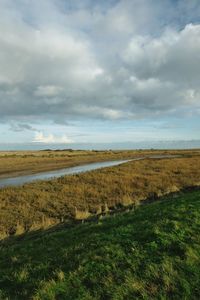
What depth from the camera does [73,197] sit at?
935 inches

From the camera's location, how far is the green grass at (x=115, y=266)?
6492mm

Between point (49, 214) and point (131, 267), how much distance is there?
12.8 meters

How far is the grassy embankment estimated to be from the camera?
18031 millimetres

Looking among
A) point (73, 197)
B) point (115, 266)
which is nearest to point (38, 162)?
point (73, 197)

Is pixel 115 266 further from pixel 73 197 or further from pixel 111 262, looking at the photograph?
pixel 73 197

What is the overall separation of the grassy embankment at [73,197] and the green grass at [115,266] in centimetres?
716

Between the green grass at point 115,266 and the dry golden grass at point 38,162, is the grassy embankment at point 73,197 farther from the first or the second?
the dry golden grass at point 38,162

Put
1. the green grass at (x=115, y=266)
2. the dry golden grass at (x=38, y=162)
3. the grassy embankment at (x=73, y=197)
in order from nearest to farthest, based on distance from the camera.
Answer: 1. the green grass at (x=115, y=266)
2. the grassy embankment at (x=73, y=197)
3. the dry golden grass at (x=38, y=162)

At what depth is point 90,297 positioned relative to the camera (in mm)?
6293

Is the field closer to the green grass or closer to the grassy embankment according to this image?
the green grass

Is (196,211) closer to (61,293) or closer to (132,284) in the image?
Result: (132,284)

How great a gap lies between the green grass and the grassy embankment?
7.16m

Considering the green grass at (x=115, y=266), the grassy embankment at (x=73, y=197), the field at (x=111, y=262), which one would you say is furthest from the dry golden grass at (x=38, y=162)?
the green grass at (x=115, y=266)

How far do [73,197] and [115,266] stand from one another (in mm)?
16477
